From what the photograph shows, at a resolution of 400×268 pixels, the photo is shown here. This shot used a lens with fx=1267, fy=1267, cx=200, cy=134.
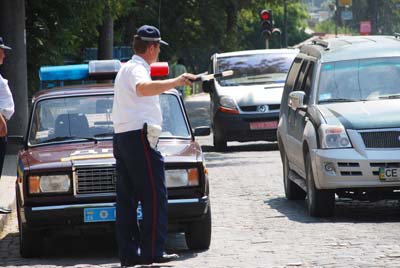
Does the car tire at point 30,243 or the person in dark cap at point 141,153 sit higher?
the person in dark cap at point 141,153

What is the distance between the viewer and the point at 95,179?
34.6 feet

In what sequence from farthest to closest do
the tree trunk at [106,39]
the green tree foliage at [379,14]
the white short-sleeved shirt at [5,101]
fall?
the green tree foliage at [379,14] < the tree trunk at [106,39] < the white short-sleeved shirt at [5,101]

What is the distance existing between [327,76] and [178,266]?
14.5 feet

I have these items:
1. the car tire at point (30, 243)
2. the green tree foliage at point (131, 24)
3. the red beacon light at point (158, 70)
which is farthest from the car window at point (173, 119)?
the green tree foliage at point (131, 24)

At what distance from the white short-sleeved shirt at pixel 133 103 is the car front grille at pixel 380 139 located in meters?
3.55

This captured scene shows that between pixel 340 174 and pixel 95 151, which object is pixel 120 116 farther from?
pixel 340 174

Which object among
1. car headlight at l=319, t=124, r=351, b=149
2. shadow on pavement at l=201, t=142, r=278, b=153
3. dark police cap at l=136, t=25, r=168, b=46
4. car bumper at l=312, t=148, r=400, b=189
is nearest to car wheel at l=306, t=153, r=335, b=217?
car bumper at l=312, t=148, r=400, b=189

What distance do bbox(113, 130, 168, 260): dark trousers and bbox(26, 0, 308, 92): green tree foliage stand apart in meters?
15.9

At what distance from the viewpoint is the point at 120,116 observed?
9.52 meters

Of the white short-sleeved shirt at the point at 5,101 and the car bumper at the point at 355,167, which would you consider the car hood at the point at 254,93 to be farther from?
the car bumper at the point at 355,167

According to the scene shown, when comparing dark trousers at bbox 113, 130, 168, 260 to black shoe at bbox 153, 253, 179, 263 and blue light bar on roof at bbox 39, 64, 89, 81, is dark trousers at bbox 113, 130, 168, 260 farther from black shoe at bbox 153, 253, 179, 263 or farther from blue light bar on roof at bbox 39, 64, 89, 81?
blue light bar on roof at bbox 39, 64, 89, 81

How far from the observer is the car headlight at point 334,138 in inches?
494

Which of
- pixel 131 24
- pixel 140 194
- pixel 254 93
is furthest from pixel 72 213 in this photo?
pixel 131 24

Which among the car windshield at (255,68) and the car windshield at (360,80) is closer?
the car windshield at (360,80)
